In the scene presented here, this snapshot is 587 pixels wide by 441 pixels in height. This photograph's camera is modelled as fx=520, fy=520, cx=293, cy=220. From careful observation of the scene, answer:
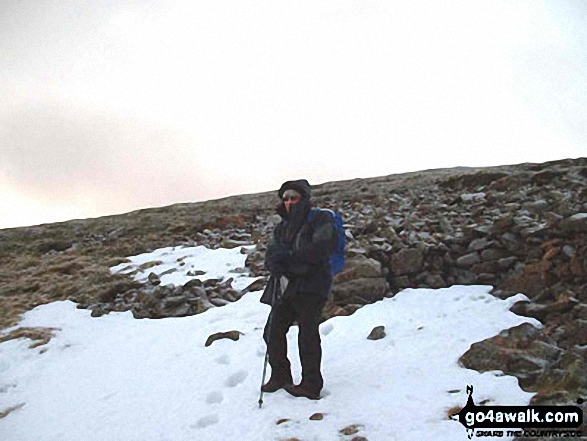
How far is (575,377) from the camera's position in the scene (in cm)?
570

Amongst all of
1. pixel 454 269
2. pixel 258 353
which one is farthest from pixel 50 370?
pixel 454 269

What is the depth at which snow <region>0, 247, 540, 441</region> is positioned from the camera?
598cm

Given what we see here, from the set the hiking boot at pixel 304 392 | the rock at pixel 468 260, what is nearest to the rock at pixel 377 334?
the hiking boot at pixel 304 392

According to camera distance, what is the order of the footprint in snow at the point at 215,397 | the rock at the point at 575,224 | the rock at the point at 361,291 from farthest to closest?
the rock at the point at 361,291
the rock at the point at 575,224
the footprint in snow at the point at 215,397

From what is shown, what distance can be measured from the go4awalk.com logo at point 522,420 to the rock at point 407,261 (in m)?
5.40

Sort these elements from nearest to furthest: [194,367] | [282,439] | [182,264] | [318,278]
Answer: [282,439] → [318,278] → [194,367] → [182,264]

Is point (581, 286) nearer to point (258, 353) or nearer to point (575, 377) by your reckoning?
point (575, 377)

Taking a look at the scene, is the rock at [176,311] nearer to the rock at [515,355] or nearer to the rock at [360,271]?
the rock at [360,271]

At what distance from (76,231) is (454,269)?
1798 cm

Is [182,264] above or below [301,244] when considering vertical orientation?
below

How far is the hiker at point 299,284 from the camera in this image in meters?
6.62

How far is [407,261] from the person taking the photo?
36.3 ft

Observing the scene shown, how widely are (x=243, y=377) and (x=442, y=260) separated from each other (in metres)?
5.45

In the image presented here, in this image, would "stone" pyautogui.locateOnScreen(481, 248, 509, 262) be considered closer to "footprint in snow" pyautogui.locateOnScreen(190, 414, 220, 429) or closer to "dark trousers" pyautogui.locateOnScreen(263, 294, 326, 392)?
"dark trousers" pyautogui.locateOnScreen(263, 294, 326, 392)
